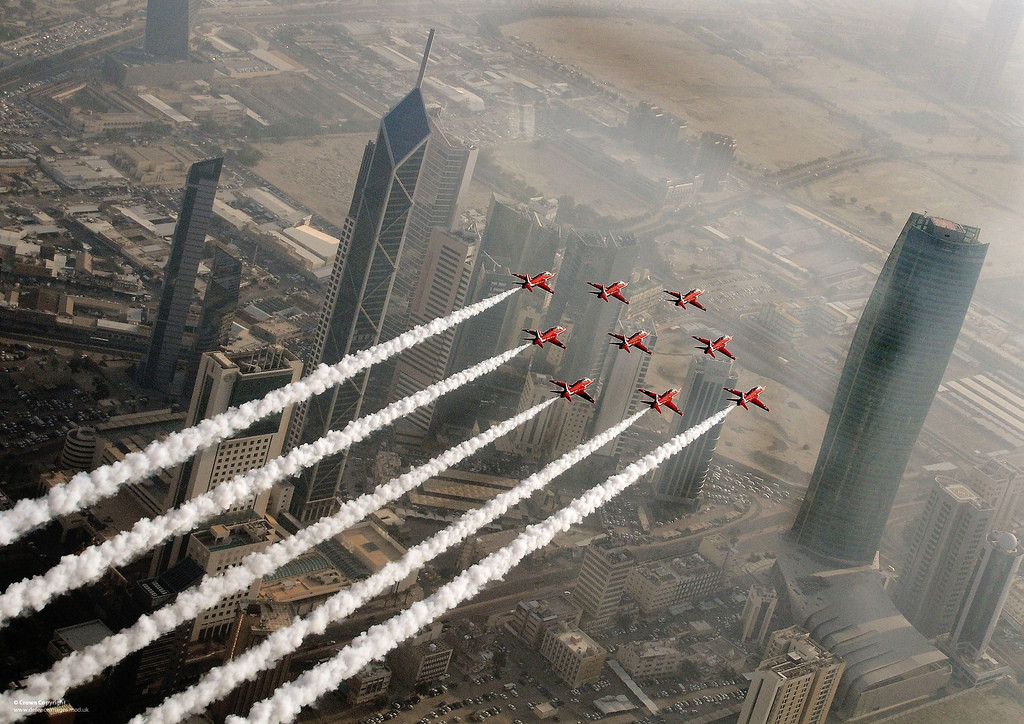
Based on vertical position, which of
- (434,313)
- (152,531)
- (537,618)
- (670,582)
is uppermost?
(434,313)

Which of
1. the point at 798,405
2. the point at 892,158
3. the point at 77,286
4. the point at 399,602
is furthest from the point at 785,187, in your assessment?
the point at 399,602

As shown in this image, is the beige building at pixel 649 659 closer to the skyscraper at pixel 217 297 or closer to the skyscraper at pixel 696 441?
the skyscraper at pixel 696 441

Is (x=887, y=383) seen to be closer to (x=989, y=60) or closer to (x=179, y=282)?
(x=179, y=282)

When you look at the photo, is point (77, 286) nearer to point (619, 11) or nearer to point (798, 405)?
point (798, 405)

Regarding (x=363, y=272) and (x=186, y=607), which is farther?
(x=363, y=272)

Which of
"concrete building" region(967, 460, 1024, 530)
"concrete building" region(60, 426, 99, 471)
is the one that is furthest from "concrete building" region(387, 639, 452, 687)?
"concrete building" region(967, 460, 1024, 530)

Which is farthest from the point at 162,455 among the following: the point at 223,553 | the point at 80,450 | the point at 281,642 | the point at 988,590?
the point at 988,590
